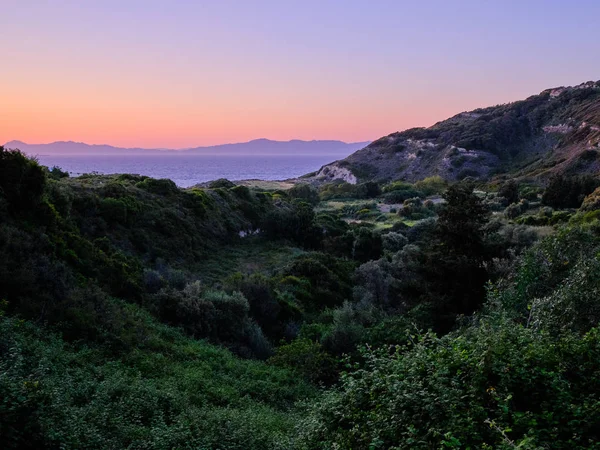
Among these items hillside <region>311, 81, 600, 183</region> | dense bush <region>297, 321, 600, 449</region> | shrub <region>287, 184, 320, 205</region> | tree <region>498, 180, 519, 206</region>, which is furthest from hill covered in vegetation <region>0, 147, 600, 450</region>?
hillside <region>311, 81, 600, 183</region>

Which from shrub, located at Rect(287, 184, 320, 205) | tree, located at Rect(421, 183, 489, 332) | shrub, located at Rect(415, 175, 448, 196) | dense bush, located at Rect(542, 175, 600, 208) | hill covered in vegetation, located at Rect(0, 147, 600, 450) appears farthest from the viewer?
shrub, located at Rect(415, 175, 448, 196)

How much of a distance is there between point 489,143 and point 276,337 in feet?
313

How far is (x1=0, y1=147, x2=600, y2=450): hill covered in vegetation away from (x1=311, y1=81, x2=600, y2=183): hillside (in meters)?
64.3

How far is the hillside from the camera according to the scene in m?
87.4

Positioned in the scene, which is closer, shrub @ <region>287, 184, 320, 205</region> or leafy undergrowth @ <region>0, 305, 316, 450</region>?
leafy undergrowth @ <region>0, 305, 316, 450</region>

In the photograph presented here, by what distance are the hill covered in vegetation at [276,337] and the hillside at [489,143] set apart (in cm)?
6425

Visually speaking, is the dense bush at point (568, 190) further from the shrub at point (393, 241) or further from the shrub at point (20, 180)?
the shrub at point (20, 180)

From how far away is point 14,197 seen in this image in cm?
1280

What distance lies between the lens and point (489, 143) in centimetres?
10006

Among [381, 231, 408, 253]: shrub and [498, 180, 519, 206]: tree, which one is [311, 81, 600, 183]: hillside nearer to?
[498, 180, 519, 206]: tree

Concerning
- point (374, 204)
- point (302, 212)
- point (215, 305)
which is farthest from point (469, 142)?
point (215, 305)

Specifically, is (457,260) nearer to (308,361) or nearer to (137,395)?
(308,361)

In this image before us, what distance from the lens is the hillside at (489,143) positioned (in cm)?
8738

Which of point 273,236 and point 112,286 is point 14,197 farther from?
point 273,236
